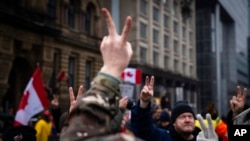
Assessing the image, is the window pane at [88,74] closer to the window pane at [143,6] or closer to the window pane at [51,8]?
the window pane at [51,8]

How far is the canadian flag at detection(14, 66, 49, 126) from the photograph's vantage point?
889 cm

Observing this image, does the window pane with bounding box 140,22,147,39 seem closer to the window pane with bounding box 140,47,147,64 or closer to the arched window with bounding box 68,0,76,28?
the window pane with bounding box 140,47,147,64

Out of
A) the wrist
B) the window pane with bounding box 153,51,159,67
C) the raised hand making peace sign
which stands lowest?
the wrist

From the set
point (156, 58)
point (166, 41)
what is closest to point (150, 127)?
point (156, 58)

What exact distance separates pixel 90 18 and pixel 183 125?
26.9 m

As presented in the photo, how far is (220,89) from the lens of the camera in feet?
214

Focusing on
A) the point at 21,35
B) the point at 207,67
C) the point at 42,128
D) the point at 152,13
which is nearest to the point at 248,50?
the point at 207,67

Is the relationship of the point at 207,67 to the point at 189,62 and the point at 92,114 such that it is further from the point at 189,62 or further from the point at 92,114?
the point at 92,114

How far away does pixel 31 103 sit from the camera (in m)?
9.40

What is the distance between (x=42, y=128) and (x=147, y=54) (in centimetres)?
3516

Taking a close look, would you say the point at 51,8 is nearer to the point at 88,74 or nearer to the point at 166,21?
the point at 88,74

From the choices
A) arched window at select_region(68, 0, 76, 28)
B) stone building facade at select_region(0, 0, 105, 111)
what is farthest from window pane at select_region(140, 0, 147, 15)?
arched window at select_region(68, 0, 76, 28)

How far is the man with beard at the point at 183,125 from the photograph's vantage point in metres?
4.25

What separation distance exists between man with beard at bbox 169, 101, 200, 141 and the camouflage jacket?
8.05 ft
